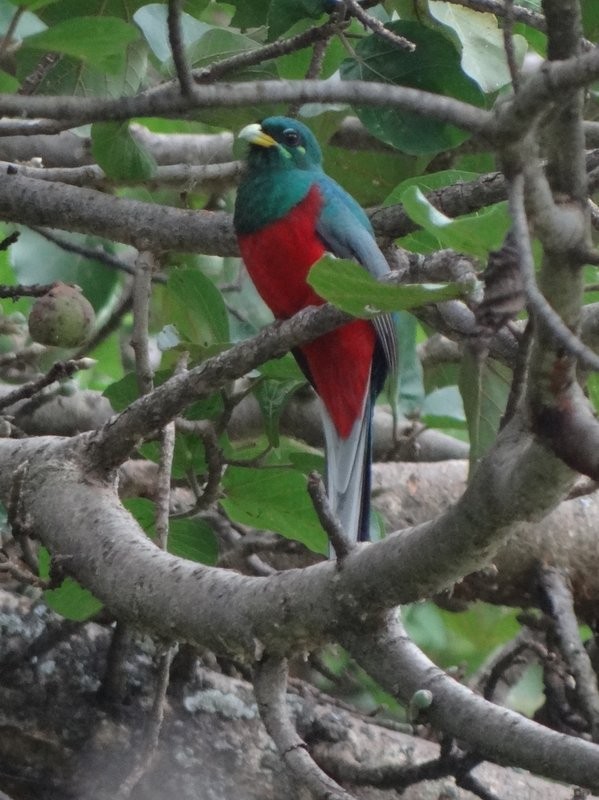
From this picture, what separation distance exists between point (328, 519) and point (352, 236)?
6.72 ft

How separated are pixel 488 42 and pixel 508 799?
171 cm

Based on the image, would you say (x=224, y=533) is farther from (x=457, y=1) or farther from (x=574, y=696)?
(x=457, y=1)

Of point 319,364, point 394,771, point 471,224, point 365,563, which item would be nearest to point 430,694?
point 365,563

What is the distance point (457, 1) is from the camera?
2.43 metres

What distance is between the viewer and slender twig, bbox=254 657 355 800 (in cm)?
166

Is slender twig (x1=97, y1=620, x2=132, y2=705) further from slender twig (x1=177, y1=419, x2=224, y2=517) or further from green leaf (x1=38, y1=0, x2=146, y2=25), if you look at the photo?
green leaf (x1=38, y1=0, x2=146, y2=25)

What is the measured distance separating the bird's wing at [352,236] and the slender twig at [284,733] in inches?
65.5

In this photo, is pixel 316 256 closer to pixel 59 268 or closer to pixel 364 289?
pixel 59 268

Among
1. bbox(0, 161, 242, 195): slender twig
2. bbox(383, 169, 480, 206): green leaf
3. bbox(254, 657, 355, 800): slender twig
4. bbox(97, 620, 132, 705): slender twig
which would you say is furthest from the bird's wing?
bbox(254, 657, 355, 800): slender twig

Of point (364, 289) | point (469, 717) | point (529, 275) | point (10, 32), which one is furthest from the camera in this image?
point (10, 32)

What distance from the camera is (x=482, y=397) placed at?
86.4 inches

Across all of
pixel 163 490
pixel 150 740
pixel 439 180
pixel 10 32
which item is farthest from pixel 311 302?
pixel 10 32

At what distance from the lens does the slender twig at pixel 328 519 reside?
5.47 feet

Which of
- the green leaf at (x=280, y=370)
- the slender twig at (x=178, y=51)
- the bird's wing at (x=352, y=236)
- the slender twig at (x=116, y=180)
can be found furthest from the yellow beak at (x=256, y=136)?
the slender twig at (x=178, y=51)
